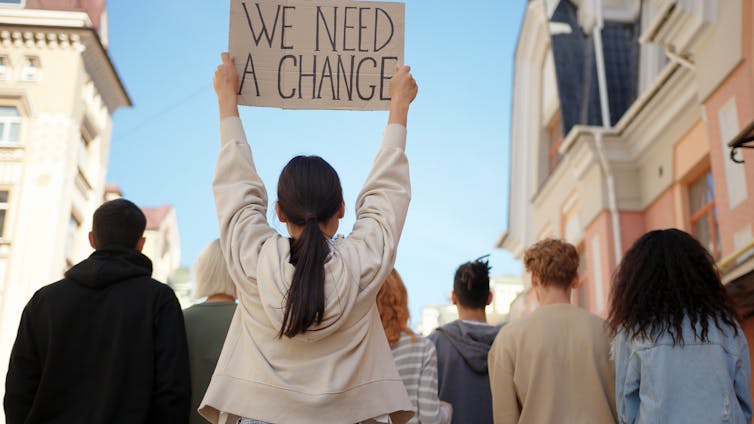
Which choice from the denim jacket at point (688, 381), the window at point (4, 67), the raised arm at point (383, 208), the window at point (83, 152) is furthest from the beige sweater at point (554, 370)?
the window at point (4, 67)

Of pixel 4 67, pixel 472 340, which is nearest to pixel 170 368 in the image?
pixel 472 340

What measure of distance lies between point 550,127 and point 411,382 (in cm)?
1813

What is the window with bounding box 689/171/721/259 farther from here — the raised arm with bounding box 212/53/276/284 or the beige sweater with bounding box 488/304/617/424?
the raised arm with bounding box 212/53/276/284

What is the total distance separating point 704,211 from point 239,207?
12768mm

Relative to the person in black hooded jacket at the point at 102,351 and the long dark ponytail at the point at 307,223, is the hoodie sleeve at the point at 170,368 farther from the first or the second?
the long dark ponytail at the point at 307,223

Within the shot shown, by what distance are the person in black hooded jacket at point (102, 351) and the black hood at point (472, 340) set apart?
5.95ft

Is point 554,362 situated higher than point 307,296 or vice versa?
point 307,296

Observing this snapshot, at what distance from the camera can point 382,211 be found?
2482mm

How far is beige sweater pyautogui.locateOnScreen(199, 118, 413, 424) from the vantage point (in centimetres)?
229

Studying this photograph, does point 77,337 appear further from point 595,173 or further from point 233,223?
point 595,173

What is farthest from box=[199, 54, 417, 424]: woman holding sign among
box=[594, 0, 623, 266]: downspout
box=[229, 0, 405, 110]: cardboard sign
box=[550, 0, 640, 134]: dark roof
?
box=[550, 0, 640, 134]: dark roof

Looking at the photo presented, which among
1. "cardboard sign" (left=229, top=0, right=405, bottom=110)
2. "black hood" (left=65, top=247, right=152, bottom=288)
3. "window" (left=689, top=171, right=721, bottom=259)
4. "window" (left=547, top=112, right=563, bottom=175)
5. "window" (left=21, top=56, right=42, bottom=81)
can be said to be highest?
"window" (left=21, top=56, right=42, bottom=81)

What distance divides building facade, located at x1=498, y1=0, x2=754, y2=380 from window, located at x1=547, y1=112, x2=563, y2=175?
0.12 feet

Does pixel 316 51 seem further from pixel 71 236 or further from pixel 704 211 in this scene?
pixel 71 236
